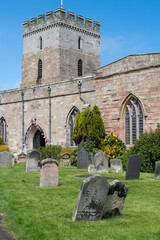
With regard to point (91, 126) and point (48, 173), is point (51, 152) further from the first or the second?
point (48, 173)

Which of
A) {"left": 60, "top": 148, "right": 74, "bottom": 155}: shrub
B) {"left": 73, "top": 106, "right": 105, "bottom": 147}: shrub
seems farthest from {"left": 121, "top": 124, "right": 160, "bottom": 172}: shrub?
{"left": 60, "top": 148, "right": 74, "bottom": 155}: shrub

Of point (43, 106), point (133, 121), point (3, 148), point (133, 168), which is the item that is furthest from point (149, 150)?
point (3, 148)

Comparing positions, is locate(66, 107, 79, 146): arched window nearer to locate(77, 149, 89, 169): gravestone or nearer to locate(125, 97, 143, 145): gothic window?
locate(125, 97, 143, 145): gothic window

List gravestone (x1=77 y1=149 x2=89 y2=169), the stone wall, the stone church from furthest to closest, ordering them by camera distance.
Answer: the stone church < the stone wall < gravestone (x1=77 y1=149 x2=89 y2=169)

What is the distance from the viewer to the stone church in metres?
21.2

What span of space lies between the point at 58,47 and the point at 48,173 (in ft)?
97.0

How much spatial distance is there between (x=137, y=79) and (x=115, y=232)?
1557 cm

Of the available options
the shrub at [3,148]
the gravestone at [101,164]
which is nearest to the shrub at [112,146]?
the gravestone at [101,164]

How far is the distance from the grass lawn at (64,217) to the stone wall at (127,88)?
9602 millimetres

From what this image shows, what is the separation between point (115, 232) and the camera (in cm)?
656

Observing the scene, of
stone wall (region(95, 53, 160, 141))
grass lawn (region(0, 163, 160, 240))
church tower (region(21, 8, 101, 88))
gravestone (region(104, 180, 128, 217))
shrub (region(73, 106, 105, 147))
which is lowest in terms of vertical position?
grass lawn (region(0, 163, 160, 240))

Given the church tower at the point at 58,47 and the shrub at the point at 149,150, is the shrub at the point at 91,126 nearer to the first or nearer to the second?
the shrub at the point at 149,150

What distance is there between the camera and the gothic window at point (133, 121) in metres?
21.3

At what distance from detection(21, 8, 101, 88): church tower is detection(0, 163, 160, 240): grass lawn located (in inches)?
1166
